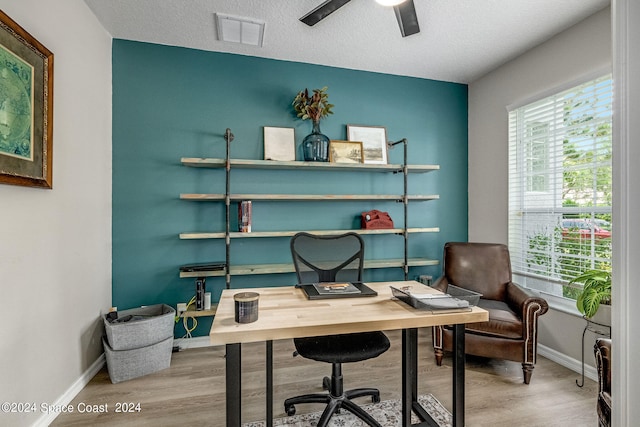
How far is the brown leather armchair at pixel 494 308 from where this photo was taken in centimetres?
224

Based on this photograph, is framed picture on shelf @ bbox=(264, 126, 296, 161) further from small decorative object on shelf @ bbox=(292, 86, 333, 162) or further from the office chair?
the office chair

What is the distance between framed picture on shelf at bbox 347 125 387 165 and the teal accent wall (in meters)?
0.08

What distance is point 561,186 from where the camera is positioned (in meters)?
2.64

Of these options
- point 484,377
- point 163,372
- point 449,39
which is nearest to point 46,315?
point 163,372

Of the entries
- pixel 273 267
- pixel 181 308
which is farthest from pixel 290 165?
pixel 181 308

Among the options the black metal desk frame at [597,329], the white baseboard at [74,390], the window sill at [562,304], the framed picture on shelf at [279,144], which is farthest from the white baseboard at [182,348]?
the framed picture on shelf at [279,144]

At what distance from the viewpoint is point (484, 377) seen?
2.31 meters

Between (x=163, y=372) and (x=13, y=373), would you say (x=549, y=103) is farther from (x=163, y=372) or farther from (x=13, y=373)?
(x=13, y=373)

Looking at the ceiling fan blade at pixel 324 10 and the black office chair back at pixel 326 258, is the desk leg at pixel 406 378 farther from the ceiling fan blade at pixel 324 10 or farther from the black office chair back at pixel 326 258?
the ceiling fan blade at pixel 324 10

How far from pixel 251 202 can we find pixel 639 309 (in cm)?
269

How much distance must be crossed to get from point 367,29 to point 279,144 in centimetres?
121

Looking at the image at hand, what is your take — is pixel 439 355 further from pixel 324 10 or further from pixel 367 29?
pixel 367 29

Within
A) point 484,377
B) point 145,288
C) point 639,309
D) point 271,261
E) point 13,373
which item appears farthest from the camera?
point 271,261

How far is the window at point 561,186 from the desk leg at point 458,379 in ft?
5.04
